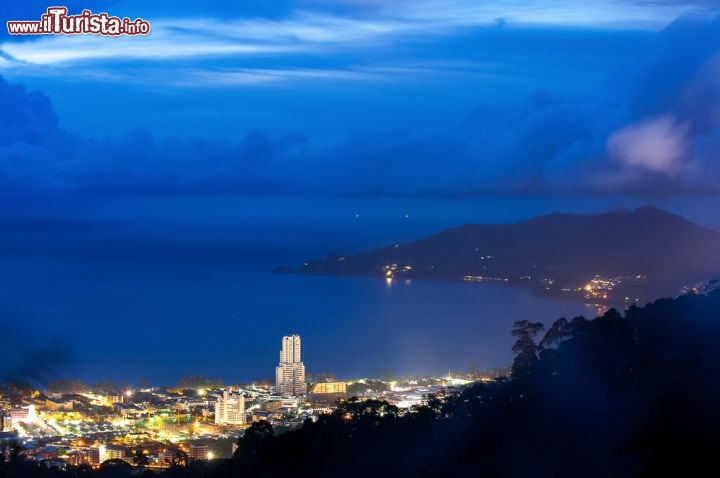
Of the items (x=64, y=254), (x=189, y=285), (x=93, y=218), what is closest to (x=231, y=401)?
(x=189, y=285)

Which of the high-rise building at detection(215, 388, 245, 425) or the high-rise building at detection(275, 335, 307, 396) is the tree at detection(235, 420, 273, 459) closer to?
the high-rise building at detection(215, 388, 245, 425)

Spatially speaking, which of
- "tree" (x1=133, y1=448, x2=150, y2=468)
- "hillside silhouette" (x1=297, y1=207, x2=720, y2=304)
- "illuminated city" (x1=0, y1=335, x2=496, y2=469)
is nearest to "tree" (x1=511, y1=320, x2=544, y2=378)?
"illuminated city" (x1=0, y1=335, x2=496, y2=469)

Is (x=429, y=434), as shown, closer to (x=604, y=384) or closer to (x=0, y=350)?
(x=604, y=384)

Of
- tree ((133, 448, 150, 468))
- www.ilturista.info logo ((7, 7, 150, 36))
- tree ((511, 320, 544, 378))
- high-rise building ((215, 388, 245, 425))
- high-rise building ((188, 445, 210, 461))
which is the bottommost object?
tree ((133, 448, 150, 468))

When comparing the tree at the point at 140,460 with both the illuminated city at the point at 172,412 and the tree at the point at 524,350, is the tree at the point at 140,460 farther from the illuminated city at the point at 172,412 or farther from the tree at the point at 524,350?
the tree at the point at 524,350

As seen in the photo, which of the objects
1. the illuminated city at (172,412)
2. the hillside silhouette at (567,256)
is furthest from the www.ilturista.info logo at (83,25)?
the hillside silhouette at (567,256)
